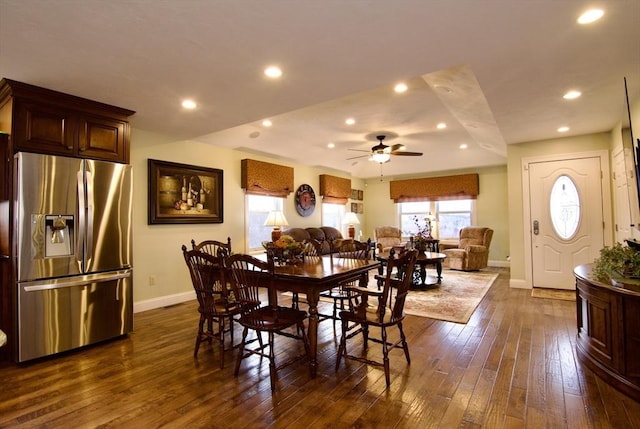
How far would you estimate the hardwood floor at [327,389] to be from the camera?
6.60ft

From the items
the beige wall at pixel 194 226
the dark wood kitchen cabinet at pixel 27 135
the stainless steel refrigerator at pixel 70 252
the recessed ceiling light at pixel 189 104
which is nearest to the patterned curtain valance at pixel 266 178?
the beige wall at pixel 194 226

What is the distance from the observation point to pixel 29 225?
2893mm

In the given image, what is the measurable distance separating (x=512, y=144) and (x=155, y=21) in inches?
221

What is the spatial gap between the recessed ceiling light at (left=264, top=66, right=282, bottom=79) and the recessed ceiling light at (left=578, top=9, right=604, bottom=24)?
209cm

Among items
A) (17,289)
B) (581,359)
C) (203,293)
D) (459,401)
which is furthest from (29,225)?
(581,359)

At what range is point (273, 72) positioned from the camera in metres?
2.74

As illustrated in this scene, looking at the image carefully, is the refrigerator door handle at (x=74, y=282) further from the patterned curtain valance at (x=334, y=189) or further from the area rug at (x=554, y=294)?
the area rug at (x=554, y=294)

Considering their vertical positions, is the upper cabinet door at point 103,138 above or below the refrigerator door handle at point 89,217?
above

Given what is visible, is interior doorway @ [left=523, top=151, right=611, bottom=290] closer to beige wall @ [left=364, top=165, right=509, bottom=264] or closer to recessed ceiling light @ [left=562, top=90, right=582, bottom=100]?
recessed ceiling light @ [left=562, top=90, right=582, bottom=100]

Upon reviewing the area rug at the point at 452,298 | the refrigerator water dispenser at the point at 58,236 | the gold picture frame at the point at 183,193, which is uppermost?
the gold picture frame at the point at 183,193

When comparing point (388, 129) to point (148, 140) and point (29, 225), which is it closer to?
point (148, 140)

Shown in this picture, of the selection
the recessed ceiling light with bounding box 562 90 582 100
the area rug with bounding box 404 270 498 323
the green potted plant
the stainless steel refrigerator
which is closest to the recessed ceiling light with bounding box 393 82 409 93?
the recessed ceiling light with bounding box 562 90 582 100

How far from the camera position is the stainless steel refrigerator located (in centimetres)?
287

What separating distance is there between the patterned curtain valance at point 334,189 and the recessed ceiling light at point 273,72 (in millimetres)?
5316
